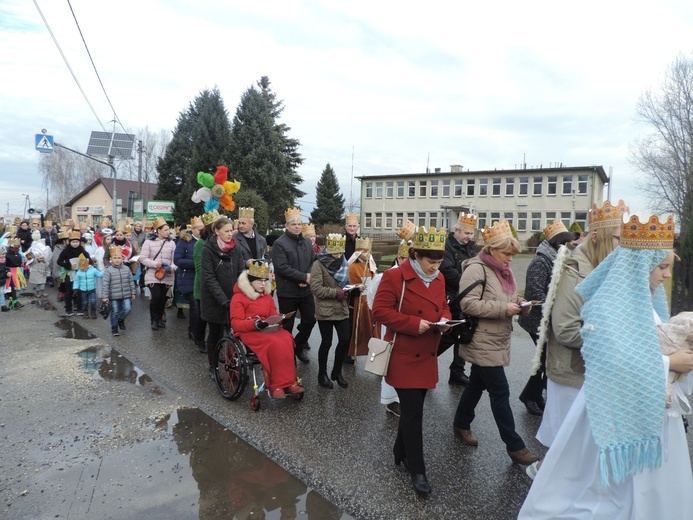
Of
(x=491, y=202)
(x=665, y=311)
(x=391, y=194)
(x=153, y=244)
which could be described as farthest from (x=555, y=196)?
(x=665, y=311)

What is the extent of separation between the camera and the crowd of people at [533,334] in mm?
2469

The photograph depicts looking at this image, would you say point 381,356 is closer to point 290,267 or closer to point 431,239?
point 431,239

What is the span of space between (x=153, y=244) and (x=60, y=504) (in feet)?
21.9

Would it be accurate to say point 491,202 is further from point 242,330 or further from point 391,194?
point 242,330

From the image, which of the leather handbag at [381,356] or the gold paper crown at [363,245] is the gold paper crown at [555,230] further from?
the leather handbag at [381,356]

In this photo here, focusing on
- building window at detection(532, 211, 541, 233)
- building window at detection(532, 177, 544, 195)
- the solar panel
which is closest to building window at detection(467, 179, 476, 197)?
building window at detection(532, 177, 544, 195)

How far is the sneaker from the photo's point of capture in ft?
16.2

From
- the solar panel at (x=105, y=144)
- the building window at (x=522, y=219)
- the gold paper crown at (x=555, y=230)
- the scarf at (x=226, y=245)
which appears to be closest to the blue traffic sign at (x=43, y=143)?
the scarf at (x=226, y=245)

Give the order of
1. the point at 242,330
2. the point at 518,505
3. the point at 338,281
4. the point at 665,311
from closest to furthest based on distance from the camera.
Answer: the point at 665,311, the point at 518,505, the point at 242,330, the point at 338,281

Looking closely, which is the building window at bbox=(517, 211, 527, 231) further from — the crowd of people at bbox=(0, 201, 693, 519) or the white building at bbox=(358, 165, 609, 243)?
the crowd of people at bbox=(0, 201, 693, 519)

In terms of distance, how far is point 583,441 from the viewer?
269 centimetres

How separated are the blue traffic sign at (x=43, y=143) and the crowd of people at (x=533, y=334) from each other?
46.7ft

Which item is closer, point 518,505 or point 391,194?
point 518,505

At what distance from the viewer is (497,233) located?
4.12 meters
